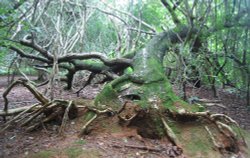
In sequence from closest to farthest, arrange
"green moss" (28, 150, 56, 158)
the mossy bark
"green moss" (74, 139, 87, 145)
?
"green moss" (28, 150, 56, 158) → "green moss" (74, 139, 87, 145) → the mossy bark

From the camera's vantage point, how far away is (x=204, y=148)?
16.4ft

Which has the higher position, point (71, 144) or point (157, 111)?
point (157, 111)

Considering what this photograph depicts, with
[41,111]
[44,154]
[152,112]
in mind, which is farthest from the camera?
[41,111]

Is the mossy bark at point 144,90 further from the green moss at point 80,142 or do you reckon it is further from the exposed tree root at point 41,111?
the green moss at point 80,142

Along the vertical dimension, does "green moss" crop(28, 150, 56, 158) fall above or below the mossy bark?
below

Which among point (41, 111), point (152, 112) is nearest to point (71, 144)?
point (41, 111)

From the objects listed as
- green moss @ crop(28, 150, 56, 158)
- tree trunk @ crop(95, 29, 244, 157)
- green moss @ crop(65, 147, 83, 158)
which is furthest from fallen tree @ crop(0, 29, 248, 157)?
green moss @ crop(28, 150, 56, 158)

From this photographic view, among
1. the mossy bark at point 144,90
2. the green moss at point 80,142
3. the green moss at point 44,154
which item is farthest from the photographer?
the mossy bark at point 144,90

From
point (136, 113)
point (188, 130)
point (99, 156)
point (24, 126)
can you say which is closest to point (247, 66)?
point (188, 130)

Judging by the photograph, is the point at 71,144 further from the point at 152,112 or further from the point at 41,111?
the point at 152,112

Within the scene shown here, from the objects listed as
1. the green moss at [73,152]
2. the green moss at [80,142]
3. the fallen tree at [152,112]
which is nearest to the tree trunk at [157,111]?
the fallen tree at [152,112]

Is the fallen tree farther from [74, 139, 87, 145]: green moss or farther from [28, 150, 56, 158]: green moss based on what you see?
[28, 150, 56, 158]: green moss

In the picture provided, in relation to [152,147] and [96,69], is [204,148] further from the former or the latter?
[96,69]

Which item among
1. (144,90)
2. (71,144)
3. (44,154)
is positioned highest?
(144,90)
